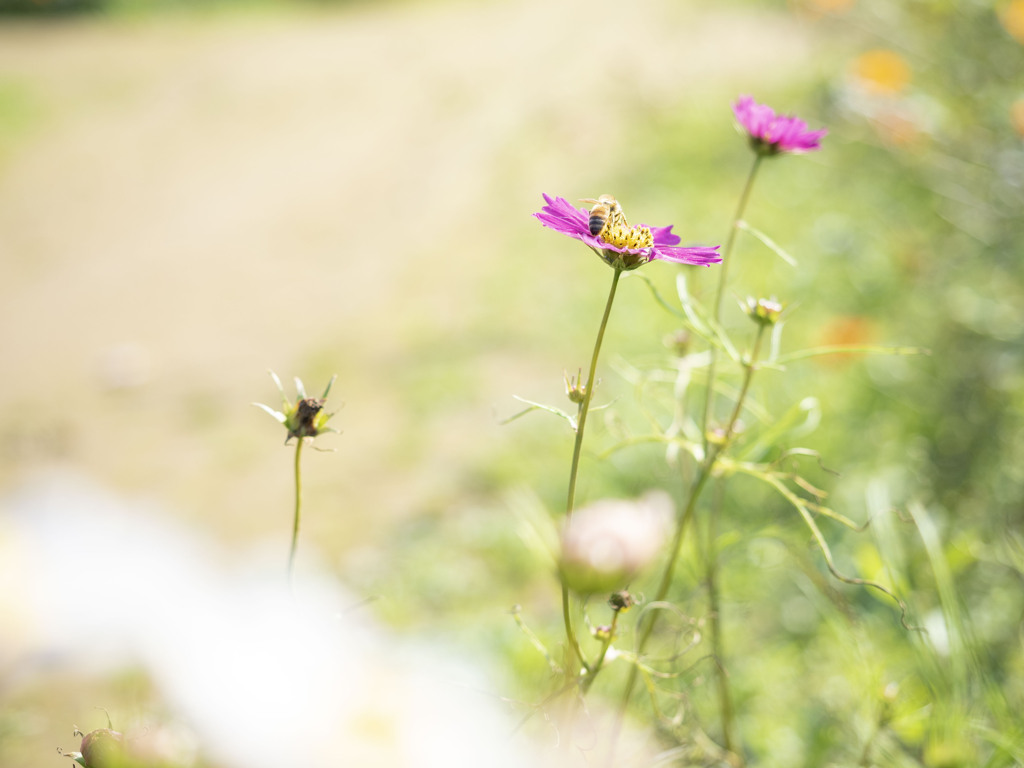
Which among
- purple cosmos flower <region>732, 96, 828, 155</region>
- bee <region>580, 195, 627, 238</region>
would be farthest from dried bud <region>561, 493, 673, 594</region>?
purple cosmos flower <region>732, 96, 828, 155</region>

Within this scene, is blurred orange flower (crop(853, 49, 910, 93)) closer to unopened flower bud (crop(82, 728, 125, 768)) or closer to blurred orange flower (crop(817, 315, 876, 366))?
blurred orange flower (crop(817, 315, 876, 366))

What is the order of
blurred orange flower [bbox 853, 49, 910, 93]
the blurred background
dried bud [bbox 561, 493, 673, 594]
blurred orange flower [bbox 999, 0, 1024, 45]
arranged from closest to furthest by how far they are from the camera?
1. dried bud [bbox 561, 493, 673, 594]
2. the blurred background
3. blurred orange flower [bbox 999, 0, 1024, 45]
4. blurred orange flower [bbox 853, 49, 910, 93]

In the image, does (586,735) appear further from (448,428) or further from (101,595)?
(448,428)

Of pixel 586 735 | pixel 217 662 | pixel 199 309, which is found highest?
pixel 586 735

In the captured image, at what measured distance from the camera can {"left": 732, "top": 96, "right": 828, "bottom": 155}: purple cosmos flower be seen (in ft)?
1.75

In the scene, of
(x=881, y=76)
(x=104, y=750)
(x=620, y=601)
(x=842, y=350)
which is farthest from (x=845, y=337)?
(x=104, y=750)

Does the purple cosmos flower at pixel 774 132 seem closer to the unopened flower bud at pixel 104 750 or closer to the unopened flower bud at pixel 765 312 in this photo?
the unopened flower bud at pixel 765 312

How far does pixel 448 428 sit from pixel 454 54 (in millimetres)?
2527

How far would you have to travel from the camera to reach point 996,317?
1.37 meters

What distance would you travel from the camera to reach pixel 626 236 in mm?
465

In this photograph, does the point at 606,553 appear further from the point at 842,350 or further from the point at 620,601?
the point at 842,350

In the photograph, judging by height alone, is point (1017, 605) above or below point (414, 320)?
above

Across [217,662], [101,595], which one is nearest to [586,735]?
[217,662]

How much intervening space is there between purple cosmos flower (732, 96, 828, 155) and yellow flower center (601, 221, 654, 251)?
0.13 m
